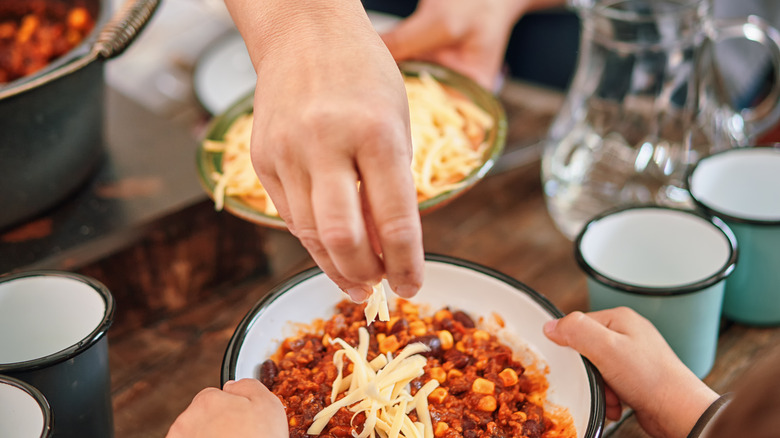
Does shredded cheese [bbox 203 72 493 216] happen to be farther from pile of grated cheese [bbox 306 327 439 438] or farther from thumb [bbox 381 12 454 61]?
pile of grated cheese [bbox 306 327 439 438]

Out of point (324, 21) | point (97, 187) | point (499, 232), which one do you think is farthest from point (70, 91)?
point (499, 232)

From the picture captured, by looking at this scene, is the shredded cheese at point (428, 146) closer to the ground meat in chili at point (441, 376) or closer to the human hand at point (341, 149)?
the ground meat in chili at point (441, 376)

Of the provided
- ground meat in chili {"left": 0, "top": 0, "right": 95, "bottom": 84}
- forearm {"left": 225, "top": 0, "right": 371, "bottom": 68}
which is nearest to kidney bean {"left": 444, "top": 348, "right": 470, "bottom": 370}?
forearm {"left": 225, "top": 0, "right": 371, "bottom": 68}

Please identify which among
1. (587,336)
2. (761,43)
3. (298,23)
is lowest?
(587,336)

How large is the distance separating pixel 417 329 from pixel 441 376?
0.29 ft

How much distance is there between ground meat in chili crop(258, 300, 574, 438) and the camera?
2.86ft

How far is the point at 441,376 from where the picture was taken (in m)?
0.93

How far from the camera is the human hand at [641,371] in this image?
883mm

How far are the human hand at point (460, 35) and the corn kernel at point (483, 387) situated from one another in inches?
30.6

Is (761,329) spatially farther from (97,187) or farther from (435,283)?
(97,187)

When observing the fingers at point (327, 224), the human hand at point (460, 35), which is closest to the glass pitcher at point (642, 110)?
the human hand at point (460, 35)

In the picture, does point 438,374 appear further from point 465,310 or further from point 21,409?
point 21,409

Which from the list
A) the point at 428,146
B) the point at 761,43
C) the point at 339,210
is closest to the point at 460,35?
the point at 428,146

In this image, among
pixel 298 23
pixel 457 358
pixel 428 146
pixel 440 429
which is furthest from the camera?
pixel 428 146
